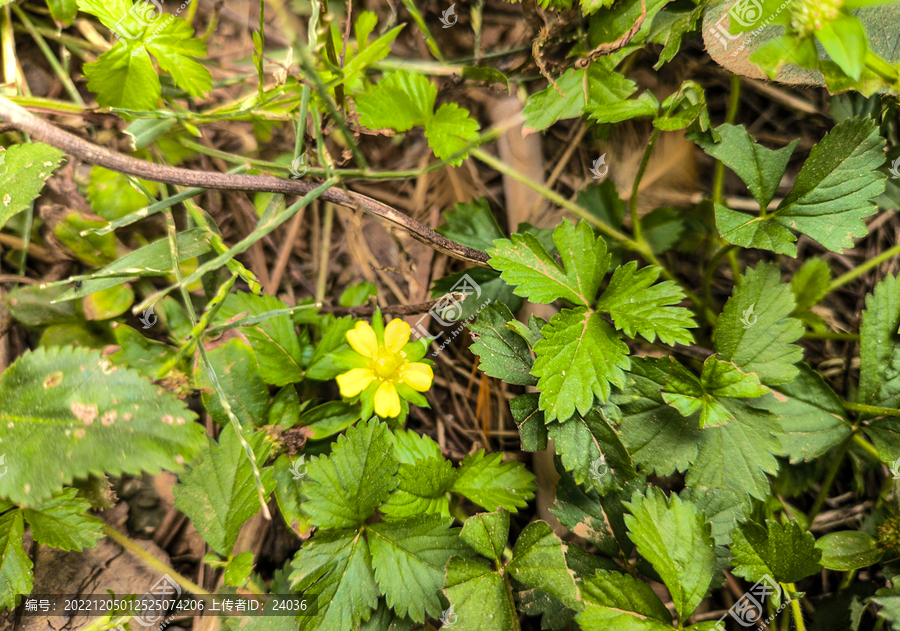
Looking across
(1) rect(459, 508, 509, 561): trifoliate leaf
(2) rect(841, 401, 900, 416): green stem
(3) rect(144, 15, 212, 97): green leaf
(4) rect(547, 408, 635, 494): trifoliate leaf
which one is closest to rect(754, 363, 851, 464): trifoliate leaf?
(2) rect(841, 401, 900, 416): green stem

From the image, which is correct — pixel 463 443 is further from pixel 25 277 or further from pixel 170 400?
pixel 25 277

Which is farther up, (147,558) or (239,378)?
(239,378)

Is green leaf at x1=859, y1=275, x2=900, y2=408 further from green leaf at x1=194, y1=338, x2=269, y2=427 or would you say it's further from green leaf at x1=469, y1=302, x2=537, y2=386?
green leaf at x1=194, y1=338, x2=269, y2=427

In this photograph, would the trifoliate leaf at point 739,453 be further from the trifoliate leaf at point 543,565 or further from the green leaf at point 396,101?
the green leaf at point 396,101

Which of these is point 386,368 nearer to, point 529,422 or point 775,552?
point 529,422

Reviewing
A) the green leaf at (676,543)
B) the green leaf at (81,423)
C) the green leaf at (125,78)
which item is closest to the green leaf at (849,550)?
the green leaf at (676,543)

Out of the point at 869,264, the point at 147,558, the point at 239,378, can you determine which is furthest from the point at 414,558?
the point at 869,264

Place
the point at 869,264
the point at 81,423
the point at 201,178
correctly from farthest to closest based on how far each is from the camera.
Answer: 1. the point at 869,264
2. the point at 201,178
3. the point at 81,423
